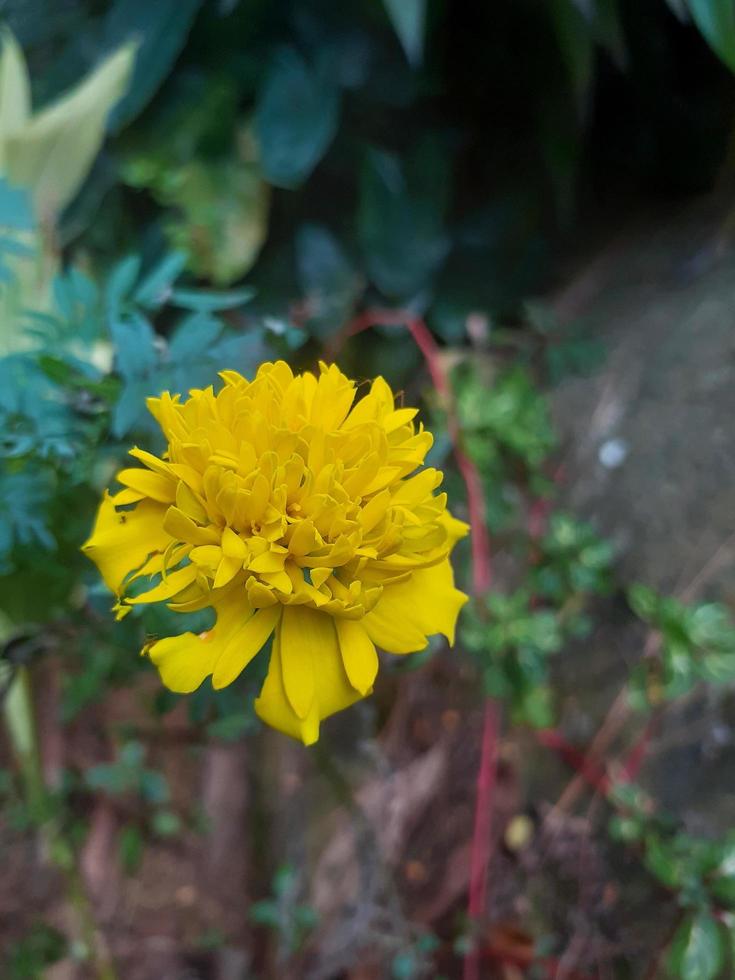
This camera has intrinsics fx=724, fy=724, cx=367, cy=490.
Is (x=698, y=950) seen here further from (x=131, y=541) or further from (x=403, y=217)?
(x=403, y=217)

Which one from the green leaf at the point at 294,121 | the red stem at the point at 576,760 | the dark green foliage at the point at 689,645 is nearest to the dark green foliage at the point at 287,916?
the red stem at the point at 576,760

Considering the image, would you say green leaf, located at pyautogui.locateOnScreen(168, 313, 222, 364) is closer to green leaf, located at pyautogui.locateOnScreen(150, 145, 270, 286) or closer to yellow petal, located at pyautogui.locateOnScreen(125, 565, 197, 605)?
yellow petal, located at pyautogui.locateOnScreen(125, 565, 197, 605)

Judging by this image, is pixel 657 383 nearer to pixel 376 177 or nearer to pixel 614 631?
pixel 614 631

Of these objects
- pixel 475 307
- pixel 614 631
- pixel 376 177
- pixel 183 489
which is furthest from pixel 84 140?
pixel 614 631

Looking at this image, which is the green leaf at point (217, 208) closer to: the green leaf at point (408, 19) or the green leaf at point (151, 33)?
the green leaf at point (151, 33)

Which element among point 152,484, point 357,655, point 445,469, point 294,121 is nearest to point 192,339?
point 152,484

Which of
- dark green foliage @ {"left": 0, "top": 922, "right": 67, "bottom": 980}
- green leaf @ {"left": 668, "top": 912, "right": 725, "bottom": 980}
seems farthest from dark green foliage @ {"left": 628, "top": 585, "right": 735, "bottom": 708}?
dark green foliage @ {"left": 0, "top": 922, "right": 67, "bottom": 980}
